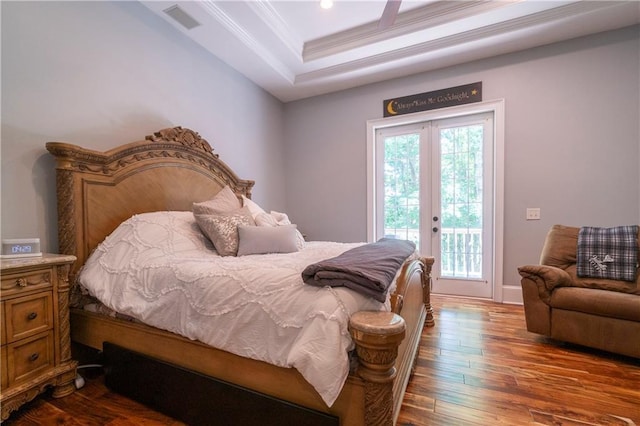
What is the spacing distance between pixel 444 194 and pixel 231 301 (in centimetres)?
312

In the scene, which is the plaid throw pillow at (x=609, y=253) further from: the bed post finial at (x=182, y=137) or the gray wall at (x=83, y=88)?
the gray wall at (x=83, y=88)

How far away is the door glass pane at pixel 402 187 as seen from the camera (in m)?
3.71

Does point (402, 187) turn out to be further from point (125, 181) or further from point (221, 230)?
point (125, 181)

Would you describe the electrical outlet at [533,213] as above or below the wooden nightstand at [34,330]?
above

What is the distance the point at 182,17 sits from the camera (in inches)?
97.0

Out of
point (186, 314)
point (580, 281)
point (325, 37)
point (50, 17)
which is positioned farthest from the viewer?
point (325, 37)

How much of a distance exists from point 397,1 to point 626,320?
259 centimetres

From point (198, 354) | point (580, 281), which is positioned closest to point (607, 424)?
point (580, 281)

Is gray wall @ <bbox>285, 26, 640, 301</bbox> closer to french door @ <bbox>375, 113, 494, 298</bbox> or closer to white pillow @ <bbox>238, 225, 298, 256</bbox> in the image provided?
french door @ <bbox>375, 113, 494, 298</bbox>

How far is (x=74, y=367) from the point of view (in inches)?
63.9

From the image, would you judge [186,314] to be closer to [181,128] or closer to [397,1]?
[181,128]

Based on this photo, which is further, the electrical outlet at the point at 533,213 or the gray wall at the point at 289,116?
the electrical outlet at the point at 533,213

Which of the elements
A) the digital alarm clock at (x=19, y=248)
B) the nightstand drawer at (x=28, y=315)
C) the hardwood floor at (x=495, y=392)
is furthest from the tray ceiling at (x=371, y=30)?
the hardwood floor at (x=495, y=392)

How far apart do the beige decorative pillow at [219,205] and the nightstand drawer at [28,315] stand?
3.10 ft
